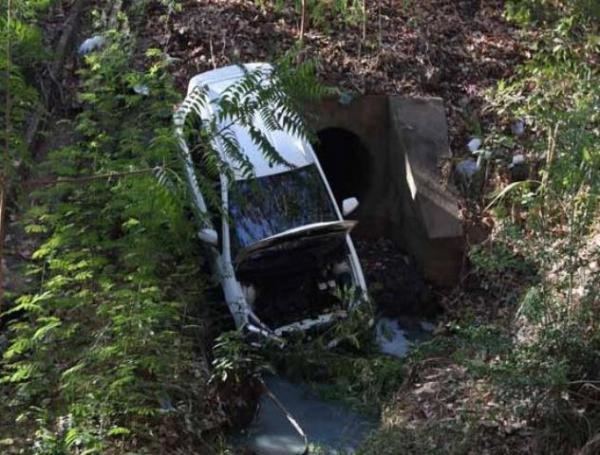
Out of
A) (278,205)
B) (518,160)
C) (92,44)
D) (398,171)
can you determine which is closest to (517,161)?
(518,160)

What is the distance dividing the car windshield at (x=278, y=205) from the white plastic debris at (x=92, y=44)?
10.3 ft

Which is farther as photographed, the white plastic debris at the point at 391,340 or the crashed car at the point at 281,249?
the white plastic debris at the point at 391,340

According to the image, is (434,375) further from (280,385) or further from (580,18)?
(580,18)

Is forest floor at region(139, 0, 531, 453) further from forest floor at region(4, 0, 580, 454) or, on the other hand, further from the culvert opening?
the culvert opening

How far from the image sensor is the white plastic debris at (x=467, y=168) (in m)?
12.8

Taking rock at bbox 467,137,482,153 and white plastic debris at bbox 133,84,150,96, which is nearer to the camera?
white plastic debris at bbox 133,84,150,96

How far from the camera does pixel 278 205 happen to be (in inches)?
433

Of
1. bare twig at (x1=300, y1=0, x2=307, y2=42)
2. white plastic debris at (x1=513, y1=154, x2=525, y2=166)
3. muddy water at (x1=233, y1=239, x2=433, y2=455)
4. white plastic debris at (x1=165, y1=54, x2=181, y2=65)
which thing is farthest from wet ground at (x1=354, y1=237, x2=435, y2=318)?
white plastic debris at (x1=165, y1=54, x2=181, y2=65)

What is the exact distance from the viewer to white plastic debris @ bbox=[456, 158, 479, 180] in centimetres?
1284

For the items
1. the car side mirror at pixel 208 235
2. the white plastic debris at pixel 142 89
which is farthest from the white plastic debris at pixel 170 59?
the car side mirror at pixel 208 235

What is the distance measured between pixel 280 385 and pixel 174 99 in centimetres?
308

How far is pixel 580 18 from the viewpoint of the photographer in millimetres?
13312

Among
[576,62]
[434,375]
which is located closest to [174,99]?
[434,375]

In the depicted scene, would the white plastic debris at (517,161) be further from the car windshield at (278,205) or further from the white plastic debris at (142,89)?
the white plastic debris at (142,89)
